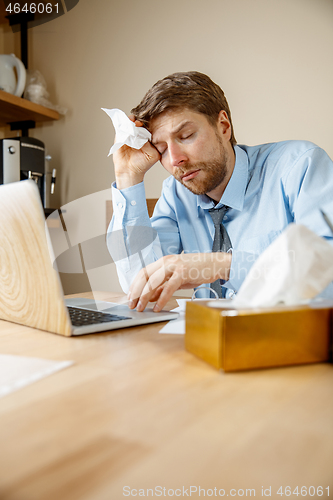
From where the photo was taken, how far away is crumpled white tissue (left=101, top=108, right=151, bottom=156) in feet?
3.70

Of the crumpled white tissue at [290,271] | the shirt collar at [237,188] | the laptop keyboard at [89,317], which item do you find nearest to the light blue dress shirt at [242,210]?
the shirt collar at [237,188]

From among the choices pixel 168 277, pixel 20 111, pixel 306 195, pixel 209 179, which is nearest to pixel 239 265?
pixel 168 277

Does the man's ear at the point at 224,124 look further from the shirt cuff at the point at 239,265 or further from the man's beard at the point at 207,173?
the shirt cuff at the point at 239,265

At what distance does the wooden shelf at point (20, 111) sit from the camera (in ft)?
6.64

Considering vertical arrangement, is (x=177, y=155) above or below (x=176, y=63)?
below

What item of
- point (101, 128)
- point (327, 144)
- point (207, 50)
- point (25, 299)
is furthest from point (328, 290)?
point (101, 128)

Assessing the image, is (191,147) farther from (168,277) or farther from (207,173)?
(168,277)

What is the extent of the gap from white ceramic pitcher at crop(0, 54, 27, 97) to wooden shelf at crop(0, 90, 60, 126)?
0.08 m

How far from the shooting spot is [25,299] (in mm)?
642

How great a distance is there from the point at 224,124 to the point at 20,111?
4.53ft

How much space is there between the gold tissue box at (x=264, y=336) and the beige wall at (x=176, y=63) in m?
1.46

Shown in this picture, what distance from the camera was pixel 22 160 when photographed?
2041mm

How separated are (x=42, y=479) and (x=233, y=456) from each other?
129mm

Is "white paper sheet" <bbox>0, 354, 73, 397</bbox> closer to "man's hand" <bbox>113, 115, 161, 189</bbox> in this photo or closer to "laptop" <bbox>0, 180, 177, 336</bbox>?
"laptop" <bbox>0, 180, 177, 336</bbox>
